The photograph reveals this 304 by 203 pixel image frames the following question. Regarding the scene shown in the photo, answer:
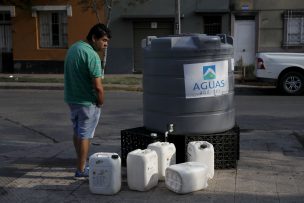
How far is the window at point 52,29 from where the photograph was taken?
23.0m

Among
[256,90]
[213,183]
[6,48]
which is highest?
[6,48]

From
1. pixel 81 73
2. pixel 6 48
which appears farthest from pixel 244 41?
pixel 81 73

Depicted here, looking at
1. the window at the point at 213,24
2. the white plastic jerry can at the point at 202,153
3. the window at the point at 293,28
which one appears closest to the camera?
the white plastic jerry can at the point at 202,153

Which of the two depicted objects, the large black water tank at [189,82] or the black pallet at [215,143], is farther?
the black pallet at [215,143]

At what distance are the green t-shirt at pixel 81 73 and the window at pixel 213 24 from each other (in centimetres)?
1676

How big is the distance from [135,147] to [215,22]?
16.3 m

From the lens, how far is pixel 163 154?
18.5 feet

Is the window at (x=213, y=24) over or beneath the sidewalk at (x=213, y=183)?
over

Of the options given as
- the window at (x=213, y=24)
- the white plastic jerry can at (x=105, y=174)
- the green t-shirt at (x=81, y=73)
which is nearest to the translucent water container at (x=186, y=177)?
the white plastic jerry can at (x=105, y=174)

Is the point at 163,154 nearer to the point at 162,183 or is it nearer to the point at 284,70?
the point at 162,183

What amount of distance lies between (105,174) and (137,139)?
3.55ft

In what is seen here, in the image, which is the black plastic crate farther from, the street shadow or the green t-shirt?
the street shadow

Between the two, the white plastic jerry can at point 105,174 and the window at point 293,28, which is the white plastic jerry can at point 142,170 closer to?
the white plastic jerry can at point 105,174

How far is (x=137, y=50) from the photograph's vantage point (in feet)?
74.3
